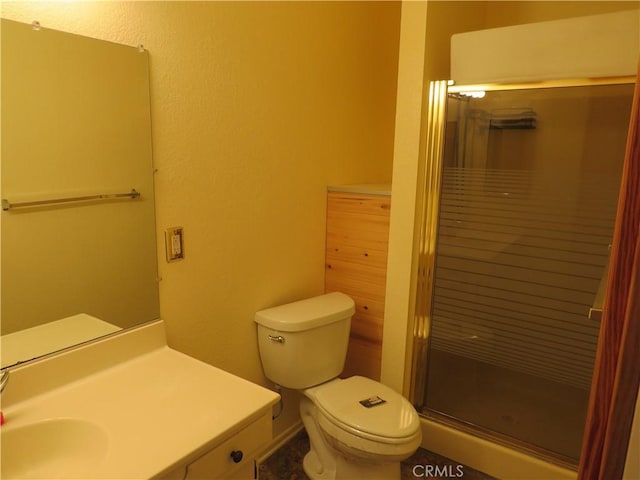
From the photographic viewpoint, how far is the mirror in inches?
44.7

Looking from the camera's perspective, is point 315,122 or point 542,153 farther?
point 315,122

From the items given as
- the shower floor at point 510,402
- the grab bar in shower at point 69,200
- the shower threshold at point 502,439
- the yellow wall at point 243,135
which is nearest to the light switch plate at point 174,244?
the yellow wall at point 243,135

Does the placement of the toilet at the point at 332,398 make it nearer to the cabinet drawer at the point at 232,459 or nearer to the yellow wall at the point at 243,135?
the yellow wall at the point at 243,135

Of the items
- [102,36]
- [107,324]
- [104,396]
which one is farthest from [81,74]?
[104,396]

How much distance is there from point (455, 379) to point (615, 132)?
4.34 ft

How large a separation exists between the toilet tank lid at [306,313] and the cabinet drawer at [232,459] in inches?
26.4

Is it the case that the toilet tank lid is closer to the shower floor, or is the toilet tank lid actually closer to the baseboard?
the shower floor

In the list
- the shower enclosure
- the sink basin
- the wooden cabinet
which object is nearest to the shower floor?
the shower enclosure

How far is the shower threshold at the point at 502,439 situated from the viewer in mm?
1928

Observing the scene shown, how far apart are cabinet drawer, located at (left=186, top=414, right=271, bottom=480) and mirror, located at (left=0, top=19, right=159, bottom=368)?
56cm

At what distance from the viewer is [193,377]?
1316 mm

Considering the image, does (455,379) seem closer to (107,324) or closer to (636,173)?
(107,324)

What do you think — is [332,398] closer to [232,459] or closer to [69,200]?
[232,459]

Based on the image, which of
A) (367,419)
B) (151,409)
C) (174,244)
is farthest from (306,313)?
(151,409)
